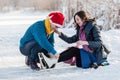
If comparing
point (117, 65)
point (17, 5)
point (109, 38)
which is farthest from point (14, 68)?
point (17, 5)

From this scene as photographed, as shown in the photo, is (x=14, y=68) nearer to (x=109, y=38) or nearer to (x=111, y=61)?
(x=111, y=61)

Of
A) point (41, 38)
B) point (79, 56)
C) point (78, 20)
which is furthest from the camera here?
point (79, 56)

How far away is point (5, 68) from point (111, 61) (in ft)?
6.15

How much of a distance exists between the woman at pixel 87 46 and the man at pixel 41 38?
34 cm

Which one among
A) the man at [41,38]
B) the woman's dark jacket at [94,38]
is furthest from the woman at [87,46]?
the man at [41,38]

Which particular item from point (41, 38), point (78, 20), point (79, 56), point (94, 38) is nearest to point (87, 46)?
point (94, 38)

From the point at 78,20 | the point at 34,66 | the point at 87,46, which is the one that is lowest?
the point at 34,66

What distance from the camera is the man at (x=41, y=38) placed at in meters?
6.53

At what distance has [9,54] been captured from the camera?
29.5 feet

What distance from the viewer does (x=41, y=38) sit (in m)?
6.54

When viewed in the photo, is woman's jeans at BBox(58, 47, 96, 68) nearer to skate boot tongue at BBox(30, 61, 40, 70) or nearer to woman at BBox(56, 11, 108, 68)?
woman at BBox(56, 11, 108, 68)

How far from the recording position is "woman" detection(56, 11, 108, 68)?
265 inches

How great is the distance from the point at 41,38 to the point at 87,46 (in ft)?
2.47

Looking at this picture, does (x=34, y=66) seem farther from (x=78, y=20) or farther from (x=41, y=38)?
(x=78, y=20)
